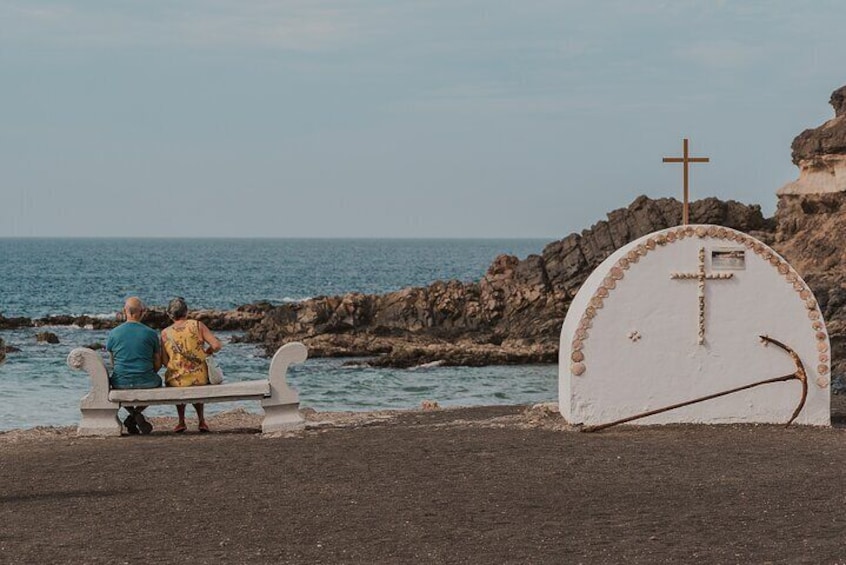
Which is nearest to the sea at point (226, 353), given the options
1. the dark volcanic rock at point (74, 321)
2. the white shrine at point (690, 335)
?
the dark volcanic rock at point (74, 321)

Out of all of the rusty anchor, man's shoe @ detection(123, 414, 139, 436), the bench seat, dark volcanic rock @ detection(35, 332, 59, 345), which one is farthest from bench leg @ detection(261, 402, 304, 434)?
dark volcanic rock @ detection(35, 332, 59, 345)

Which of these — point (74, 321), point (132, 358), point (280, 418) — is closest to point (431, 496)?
point (280, 418)

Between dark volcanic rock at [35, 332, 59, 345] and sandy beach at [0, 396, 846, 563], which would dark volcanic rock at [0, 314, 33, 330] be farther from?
sandy beach at [0, 396, 846, 563]

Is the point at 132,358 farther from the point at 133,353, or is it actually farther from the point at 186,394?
the point at 186,394

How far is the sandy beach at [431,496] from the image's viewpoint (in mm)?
9570

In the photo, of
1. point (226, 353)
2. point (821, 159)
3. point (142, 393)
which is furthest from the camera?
point (821, 159)

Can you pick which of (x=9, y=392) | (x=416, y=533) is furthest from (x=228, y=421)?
(x=9, y=392)

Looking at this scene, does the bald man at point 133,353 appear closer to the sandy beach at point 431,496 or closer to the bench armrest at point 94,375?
the bench armrest at point 94,375

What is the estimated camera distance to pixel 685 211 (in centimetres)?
1631

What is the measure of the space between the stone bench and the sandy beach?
1.06ft

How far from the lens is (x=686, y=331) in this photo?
15555 mm

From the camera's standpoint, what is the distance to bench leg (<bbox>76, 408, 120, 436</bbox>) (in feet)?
49.4

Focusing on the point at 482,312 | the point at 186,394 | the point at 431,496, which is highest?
the point at 186,394

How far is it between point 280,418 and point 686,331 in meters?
4.52
